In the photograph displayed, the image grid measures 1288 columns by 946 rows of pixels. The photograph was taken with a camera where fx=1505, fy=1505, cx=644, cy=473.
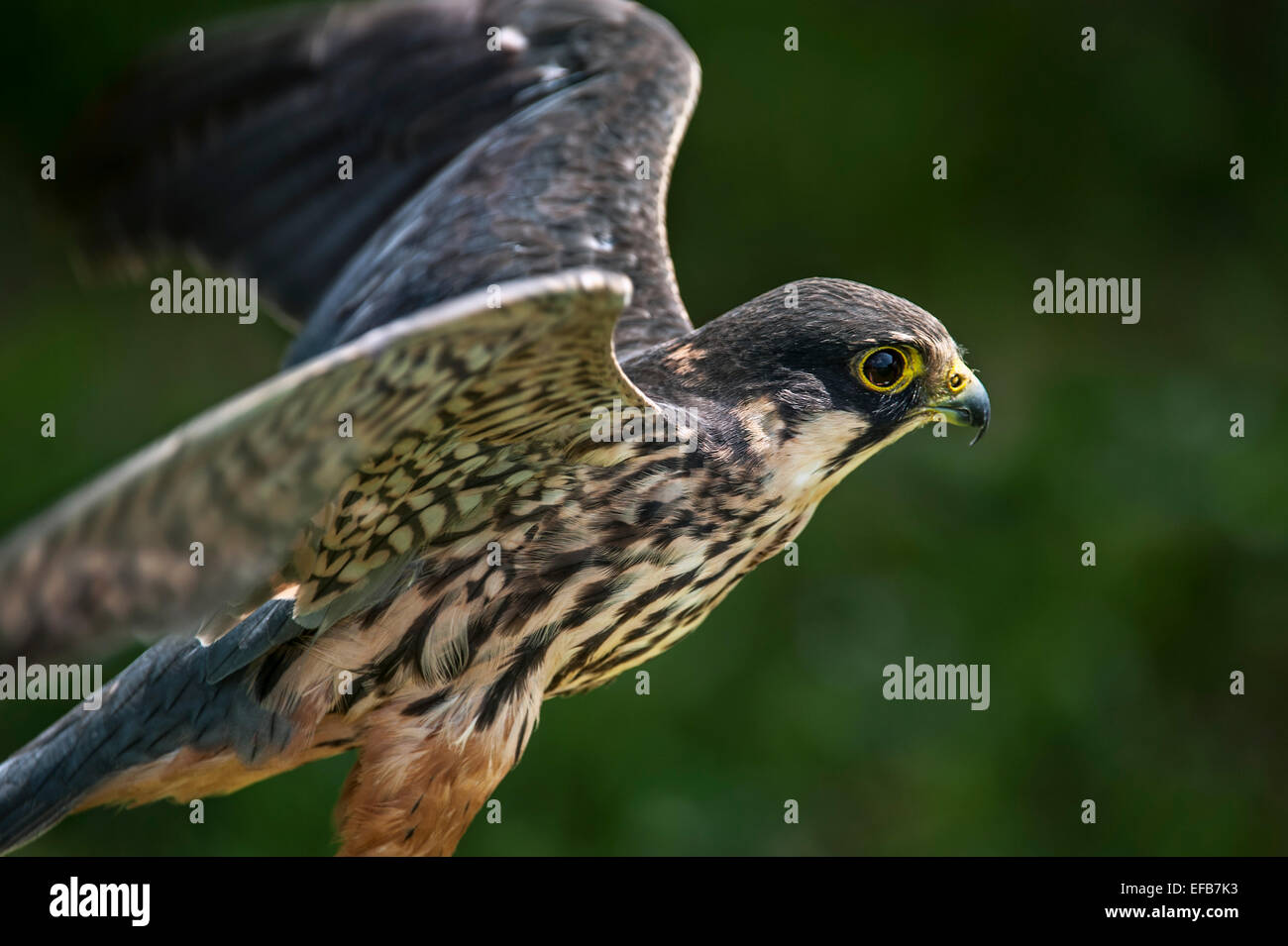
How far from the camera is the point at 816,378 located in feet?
9.66

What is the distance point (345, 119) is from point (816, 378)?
1936 mm

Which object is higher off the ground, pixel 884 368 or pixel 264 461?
pixel 884 368

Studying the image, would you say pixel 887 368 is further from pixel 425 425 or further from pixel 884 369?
pixel 425 425

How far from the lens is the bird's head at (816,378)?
9.61 feet

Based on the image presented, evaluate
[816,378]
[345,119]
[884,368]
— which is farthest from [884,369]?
[345,119]

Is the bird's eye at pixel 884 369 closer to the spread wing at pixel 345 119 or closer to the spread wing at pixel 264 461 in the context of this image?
the spread wing at pixel 264 461

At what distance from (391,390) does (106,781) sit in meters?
1.34

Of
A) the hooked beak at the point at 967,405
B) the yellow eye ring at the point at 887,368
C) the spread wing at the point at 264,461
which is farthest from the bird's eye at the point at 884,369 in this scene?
the spread wing at the point at 264,461

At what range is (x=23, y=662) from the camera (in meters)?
1.98

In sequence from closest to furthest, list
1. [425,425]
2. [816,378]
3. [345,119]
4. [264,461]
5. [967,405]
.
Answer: [264,461], [425,425], [816,378], [967,405], [345,119]

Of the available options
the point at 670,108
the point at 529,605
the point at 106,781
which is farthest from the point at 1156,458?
the point at 106,781

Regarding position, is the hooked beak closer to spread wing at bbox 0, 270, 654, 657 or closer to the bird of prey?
the bird of prey

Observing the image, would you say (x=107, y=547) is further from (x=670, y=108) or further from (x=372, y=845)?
(x=670, y=108)

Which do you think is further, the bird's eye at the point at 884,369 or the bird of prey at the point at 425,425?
the bird's eye at the point at 884,369
